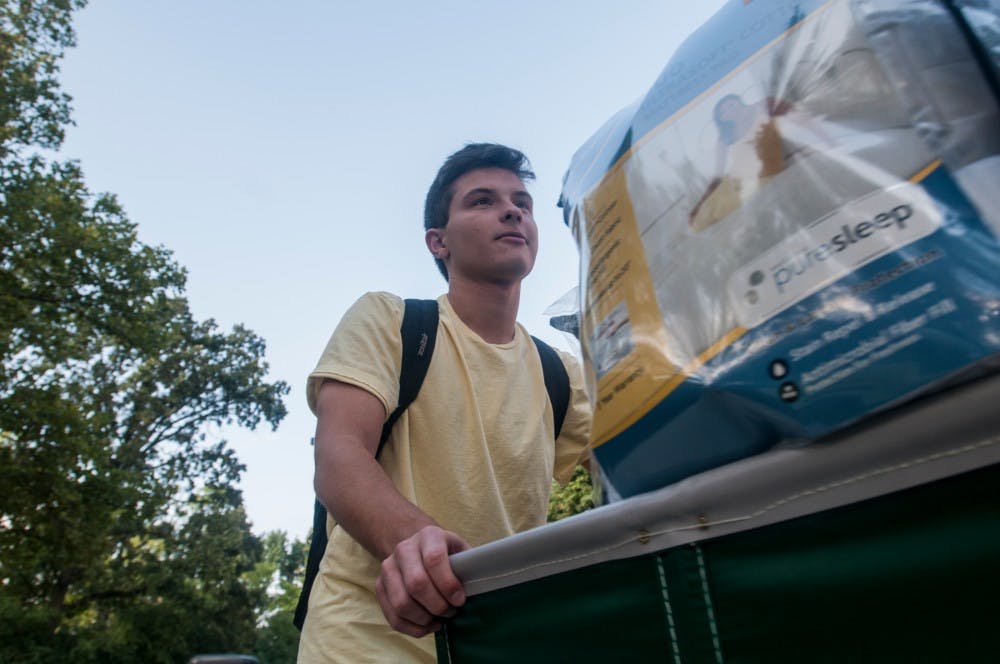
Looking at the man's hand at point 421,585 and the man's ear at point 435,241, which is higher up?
the man's ear at point 435,241

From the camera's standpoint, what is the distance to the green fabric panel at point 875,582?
69cm

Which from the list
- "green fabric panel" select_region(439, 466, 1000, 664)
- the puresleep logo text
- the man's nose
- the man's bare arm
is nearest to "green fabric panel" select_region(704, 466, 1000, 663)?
"green fabric panel" select_region(439, 466, 1000, 664)

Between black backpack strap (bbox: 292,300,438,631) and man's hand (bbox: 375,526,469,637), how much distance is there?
0.59m

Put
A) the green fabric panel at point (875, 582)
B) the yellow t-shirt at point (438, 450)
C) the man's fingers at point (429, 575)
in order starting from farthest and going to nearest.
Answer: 1. the yellow t-shirt at point (438, 450)
2. the man's fingers at point (429, 575)
3. the green fabric panel at point (875, 582)

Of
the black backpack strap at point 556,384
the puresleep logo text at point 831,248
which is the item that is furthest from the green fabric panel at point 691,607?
the black backpack strap at point 556,384

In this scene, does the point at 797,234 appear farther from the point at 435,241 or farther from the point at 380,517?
the point at 435,241

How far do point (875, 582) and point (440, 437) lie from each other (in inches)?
49.0

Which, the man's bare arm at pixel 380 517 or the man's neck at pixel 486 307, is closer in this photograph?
the man's bare arm at pixel 380 517

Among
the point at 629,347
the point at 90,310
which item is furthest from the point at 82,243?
the point at 629,347

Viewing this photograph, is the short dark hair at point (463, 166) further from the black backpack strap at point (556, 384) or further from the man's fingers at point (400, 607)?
the man's fingers at point (400, 607)

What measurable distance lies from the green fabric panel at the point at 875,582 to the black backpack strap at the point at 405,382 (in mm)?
1088

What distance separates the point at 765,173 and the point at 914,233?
181mm

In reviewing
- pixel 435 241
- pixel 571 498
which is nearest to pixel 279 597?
pixel 571 498

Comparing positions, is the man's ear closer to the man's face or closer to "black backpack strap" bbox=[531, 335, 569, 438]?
the man's face
